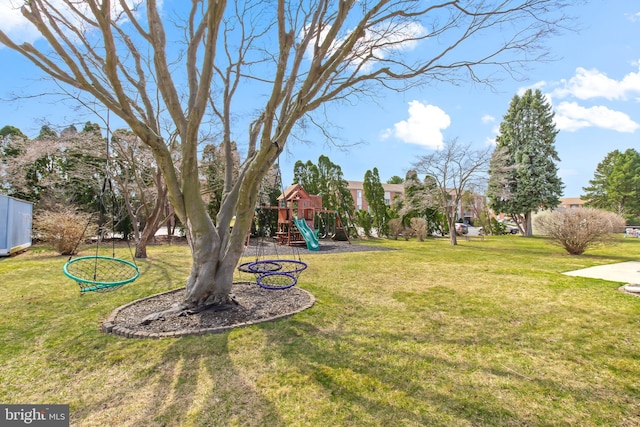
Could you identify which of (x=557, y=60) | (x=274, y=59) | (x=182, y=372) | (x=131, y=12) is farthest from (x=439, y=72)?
(x=182, y=372)

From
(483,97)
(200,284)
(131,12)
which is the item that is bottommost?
(200,284)

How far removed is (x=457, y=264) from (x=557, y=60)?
232 inches

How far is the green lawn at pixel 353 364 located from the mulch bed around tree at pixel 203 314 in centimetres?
16

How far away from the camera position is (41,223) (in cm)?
1005

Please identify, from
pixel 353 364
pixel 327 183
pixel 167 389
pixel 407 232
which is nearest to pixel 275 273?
pixel 353 364

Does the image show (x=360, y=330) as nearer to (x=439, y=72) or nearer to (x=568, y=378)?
→ (x=568, y=378)

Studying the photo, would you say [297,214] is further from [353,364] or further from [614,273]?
[353,364]

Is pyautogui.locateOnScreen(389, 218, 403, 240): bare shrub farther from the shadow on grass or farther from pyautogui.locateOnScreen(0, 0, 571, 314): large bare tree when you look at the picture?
the shadow on grass

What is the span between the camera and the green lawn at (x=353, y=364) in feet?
6.84

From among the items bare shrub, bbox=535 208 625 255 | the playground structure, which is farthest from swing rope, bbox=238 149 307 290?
bare shrub, bbox=535 208 625 255

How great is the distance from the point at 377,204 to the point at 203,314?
1696 centimetres

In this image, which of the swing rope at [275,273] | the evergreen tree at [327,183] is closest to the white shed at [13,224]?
the swing rope at [275,273]

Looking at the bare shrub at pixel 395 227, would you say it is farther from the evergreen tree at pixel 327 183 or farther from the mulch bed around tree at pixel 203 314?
the mulch bed around tree at pixel 203 314

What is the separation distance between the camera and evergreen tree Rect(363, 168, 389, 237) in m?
20.0
